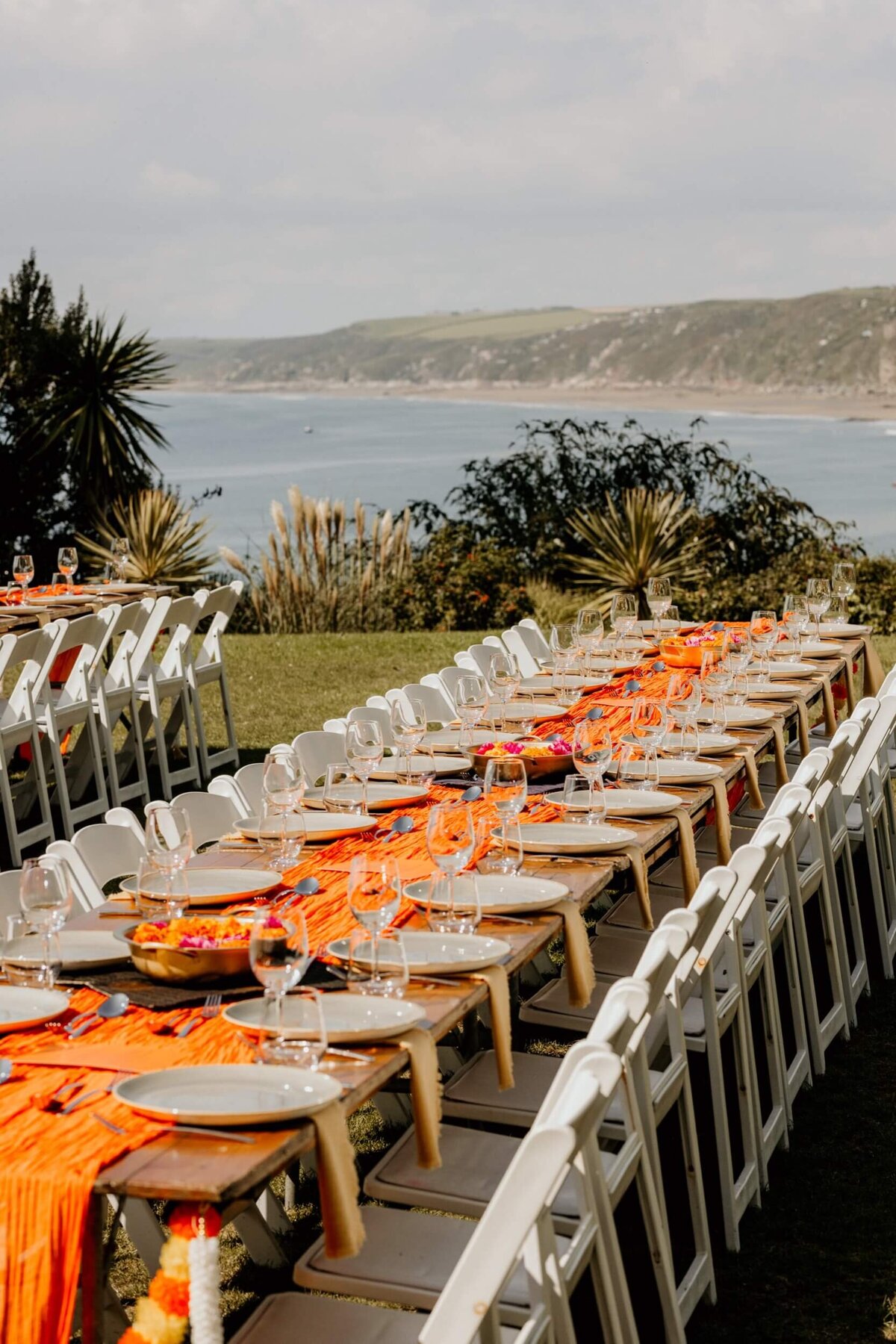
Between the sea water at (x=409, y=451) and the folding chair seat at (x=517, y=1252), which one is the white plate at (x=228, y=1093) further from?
the sea water at (x=409, y=451)

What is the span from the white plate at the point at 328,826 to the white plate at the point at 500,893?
0.57 m

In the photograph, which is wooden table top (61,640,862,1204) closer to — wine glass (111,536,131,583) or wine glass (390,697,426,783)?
wine glass (390,697,426,783)

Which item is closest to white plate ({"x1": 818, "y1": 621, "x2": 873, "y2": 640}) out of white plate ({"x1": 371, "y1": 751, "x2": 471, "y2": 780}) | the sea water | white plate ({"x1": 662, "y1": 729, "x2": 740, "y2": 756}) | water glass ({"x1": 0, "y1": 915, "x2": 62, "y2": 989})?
white plate ({"x1": 662, "y1": 729, "x2": 740, "y2": 756})

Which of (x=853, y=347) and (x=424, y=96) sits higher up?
(x=424, y=96)

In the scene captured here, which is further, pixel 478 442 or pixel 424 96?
pixel 478 442

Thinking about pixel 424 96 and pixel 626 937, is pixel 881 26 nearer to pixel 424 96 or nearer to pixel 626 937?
pixel 424 96

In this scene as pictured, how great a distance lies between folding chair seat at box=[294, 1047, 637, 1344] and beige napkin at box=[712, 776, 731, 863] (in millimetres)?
A: 2016

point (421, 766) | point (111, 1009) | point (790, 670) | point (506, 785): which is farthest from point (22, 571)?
point (111, 1009)

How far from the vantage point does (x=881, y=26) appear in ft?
140

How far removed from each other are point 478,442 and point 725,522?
188 feet

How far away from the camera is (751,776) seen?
5348mm

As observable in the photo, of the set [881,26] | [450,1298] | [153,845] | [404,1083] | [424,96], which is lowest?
[404,1083]

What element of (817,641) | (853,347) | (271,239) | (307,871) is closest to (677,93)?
(853,347)

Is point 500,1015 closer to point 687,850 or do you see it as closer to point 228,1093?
point 228,1093
